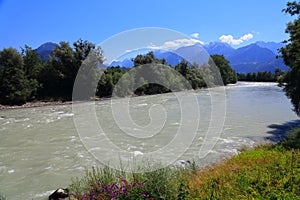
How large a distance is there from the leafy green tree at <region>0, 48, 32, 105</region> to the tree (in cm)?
3433

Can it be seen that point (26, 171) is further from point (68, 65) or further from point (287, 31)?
point (68, 65)

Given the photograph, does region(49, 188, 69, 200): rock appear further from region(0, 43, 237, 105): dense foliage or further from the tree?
region(0, 43, 237, 105): dense foliage

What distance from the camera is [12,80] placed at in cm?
3559

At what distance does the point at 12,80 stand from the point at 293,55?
3624cm

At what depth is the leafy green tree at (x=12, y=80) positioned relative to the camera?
3497 centimetres

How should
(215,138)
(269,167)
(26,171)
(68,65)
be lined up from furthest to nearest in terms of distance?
1. (68,65)
2. (215,138)
3. (26,171)
4. (269,167)

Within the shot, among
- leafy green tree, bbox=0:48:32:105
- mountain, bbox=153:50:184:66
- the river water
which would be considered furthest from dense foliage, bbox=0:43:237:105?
mountain, bbox=153:50:184:66

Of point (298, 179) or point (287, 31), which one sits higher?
point (287, 31)

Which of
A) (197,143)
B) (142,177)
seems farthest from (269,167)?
(197,143)

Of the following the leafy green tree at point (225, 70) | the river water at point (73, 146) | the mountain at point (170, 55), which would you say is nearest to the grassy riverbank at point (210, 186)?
the river water at point (73, 146)

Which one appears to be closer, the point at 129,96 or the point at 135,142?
the point at 135,142

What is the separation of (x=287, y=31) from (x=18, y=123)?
22611 millimetres

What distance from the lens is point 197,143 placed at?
13500 mm

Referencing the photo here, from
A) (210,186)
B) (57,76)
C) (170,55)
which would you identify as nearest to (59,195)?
(210,186)
